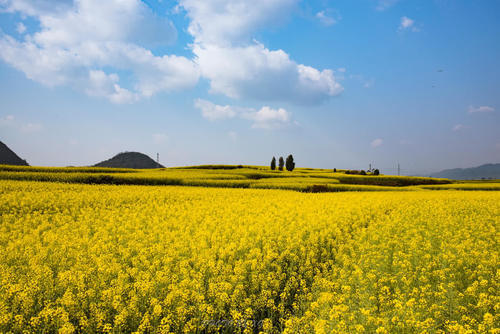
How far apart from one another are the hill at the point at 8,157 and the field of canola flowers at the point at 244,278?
139 m

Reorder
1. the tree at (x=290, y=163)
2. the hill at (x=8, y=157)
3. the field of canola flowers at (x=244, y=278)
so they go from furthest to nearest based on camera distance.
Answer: the hill at (x=8, y=157), the tree at (x=290, y=163), the field of canola flowers at (x=244, y=278)

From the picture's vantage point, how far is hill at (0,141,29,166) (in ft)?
380

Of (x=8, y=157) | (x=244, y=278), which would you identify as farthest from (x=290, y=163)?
(x=8, y=157)

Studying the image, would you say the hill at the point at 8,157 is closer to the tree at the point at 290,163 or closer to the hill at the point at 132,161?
the hill at the point at 132,161

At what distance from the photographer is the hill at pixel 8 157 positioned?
11569 centimetres

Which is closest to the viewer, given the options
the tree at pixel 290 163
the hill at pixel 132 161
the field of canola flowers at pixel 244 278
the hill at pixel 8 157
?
the field of canola flowers at pixel 244 278

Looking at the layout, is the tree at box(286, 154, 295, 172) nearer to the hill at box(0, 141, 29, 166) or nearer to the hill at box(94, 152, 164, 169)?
the hill at box(0, 141, 29, 166)

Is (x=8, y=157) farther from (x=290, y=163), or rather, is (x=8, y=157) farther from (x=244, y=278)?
(x=244, y=278)

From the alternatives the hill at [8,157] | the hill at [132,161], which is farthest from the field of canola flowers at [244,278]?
the hill at [132,161]

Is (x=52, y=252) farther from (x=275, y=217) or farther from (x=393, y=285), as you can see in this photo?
(x=393, y=285)

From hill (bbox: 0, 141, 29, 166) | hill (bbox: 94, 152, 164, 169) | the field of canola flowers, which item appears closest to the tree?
the field of canola flowers

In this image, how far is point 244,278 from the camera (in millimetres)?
5758

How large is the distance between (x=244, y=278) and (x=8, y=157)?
155022mm

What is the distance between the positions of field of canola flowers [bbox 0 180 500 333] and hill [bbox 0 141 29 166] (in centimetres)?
13852
